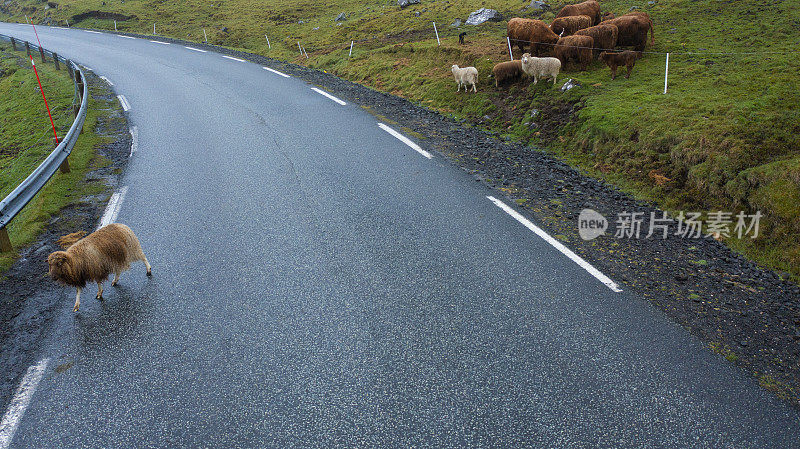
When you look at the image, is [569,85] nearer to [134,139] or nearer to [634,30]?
[634,30]

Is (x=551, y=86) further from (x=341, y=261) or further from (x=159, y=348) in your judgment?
(x=159, y=348)

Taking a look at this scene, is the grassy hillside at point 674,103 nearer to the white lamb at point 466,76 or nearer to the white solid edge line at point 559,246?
the white lamb at point 466,76

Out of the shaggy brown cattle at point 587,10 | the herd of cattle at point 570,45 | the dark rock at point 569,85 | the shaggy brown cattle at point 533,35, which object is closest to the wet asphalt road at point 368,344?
the dark rock at point 569,85

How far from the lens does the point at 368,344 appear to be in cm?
446

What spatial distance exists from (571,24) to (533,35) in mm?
1427

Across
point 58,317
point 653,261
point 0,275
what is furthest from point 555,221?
point 0,275

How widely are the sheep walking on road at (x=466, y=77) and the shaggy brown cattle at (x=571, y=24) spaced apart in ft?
11.1

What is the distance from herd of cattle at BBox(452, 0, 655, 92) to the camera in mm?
11992

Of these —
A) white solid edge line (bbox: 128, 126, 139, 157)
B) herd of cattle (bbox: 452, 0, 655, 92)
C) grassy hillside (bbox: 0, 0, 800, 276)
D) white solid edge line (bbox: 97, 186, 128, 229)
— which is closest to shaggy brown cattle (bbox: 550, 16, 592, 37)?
herd of cattle (bbox: 452, 0, 655, 92)

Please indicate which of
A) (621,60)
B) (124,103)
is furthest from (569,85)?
(124,103)

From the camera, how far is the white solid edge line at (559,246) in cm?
530

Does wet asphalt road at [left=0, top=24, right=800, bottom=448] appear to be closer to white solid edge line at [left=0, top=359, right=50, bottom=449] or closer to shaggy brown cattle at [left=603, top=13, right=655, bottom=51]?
white solid edge line at [left=0, top=359, right=50, bottom=449]

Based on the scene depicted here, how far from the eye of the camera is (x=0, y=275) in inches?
225

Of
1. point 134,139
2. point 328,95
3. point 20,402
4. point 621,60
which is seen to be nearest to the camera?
point 20,402
